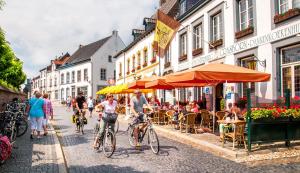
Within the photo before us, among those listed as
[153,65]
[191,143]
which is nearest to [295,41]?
[191,143]

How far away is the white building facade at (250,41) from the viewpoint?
12.4 meters

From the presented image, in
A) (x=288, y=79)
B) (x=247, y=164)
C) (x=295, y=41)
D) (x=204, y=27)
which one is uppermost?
(x=204, y=27)

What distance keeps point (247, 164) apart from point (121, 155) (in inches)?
123

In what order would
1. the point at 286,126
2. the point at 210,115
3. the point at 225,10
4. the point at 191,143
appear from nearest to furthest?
the point at 286,126, the point at 191,143, the point at 210,115, the point at 225,10

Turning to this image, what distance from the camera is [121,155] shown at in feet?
28.7

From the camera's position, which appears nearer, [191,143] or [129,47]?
[191,143]

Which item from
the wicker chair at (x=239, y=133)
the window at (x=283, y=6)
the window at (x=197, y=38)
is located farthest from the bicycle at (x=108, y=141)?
the window at (x=197, y=38)

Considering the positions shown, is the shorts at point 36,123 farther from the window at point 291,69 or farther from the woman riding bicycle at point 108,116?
the window at point 291,69

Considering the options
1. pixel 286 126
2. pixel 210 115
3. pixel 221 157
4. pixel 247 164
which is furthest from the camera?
pixel 210 115

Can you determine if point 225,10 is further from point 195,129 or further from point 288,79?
point 195,129

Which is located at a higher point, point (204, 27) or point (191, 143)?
point (204, 27)

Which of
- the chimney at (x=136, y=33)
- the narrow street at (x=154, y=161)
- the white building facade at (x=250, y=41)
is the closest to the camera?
the narrow street at (x=154, y=161)

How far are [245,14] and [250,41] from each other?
1.56m

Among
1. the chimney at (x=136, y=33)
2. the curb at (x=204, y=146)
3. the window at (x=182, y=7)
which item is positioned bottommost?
the curb at (x=204, y=146)
